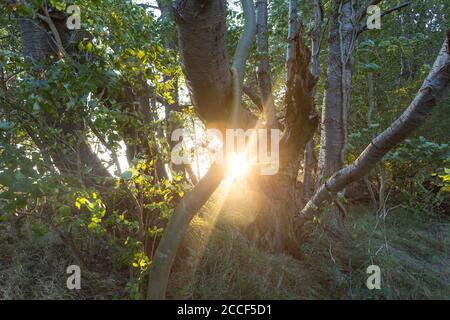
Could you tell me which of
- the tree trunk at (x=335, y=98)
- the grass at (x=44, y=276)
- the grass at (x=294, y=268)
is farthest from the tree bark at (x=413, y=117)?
the grass at (x=44, y=276)

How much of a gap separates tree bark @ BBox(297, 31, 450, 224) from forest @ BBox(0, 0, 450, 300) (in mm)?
10

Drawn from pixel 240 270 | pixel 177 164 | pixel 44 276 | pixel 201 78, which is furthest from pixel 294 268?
pixel 44 276

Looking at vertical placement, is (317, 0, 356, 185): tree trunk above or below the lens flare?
above

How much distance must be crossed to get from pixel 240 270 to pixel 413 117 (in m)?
2.01

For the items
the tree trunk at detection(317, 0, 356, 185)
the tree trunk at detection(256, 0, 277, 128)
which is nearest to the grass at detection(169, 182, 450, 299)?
the tree trunk at detection(317, 0, 356, 185)

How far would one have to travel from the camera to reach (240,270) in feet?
9.57

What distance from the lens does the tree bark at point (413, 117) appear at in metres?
1.91

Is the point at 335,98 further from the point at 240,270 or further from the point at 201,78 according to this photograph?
the point at 201,78

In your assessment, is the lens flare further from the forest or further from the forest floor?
the forest floor

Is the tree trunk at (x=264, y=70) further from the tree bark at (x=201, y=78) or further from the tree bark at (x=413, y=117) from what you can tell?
the tree bark at (x=201, y=78)

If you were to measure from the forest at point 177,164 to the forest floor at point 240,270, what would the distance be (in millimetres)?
17

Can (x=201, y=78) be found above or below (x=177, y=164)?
above

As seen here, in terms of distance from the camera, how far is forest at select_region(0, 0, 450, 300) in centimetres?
187
